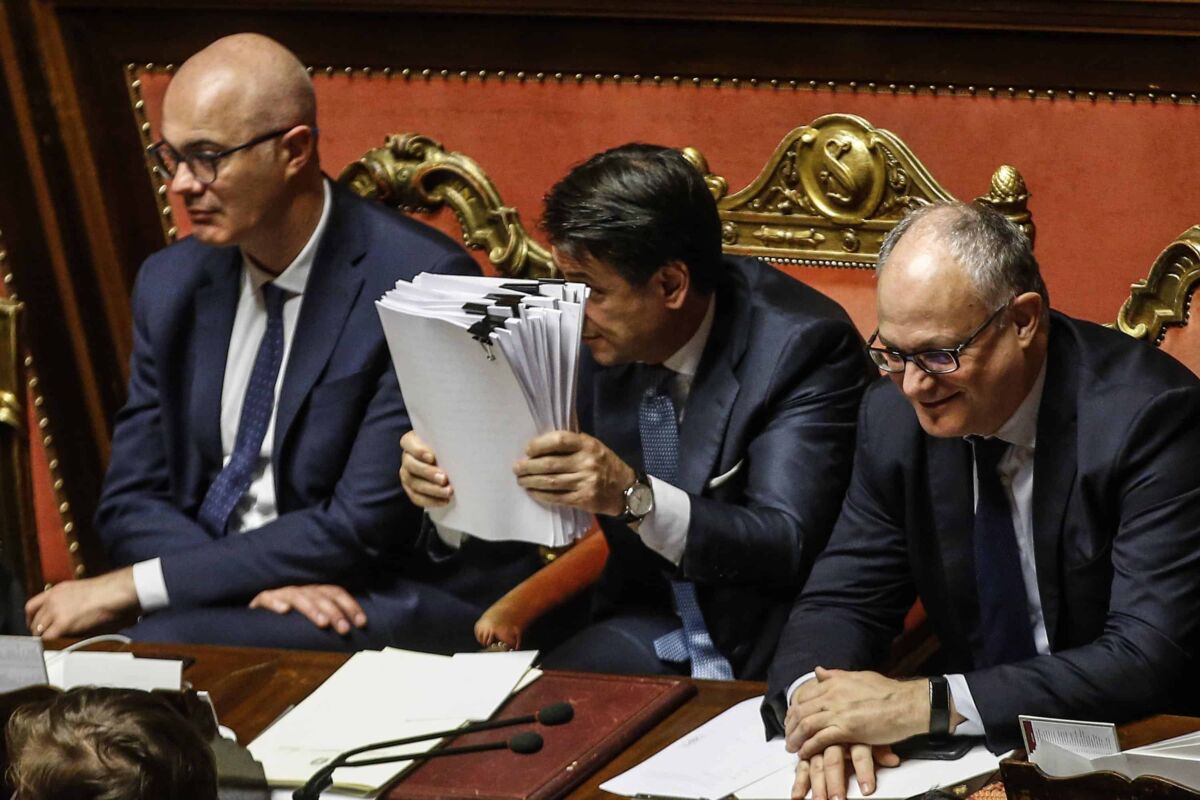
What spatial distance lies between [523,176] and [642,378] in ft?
2.91

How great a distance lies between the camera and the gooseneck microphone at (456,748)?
2129 millimetres

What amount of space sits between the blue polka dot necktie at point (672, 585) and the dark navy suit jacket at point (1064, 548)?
38cm

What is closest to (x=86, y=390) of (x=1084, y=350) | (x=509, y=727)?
(x=509, y=727)

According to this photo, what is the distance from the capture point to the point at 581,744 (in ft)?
7.24

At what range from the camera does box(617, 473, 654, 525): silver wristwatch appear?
2.73m

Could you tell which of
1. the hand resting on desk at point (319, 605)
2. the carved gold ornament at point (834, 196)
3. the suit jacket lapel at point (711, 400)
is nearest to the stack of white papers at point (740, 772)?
the suit jacket lapel at point (711, 400)

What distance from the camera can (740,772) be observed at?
217 cm

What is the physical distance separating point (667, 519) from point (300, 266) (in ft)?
3.42

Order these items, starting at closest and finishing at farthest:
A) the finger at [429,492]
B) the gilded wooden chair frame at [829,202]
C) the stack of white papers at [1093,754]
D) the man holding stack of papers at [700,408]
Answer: the stack of white papers at [1093,754], the finger at [429,492], the man holding stack of papers at [700,408], the gilded wooden chair frame at [829,202]

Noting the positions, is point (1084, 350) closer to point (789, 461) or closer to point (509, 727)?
point (789, 461)

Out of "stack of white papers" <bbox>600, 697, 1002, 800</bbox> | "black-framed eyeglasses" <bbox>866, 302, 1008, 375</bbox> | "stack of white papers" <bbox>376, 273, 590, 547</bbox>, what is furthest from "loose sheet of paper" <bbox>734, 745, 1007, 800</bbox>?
"stack of white papers" <bbox>376, 273, 590, 547</bbox>

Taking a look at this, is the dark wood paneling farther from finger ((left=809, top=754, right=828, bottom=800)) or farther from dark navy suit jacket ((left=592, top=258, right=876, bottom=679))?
finger ((left=809, top=754, right=828, bottom=800))

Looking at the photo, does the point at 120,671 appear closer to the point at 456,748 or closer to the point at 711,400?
the point at 456,748

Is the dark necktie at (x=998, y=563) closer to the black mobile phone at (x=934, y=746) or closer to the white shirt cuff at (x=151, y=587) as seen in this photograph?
the black mobile phone at (x=934, y=746)
